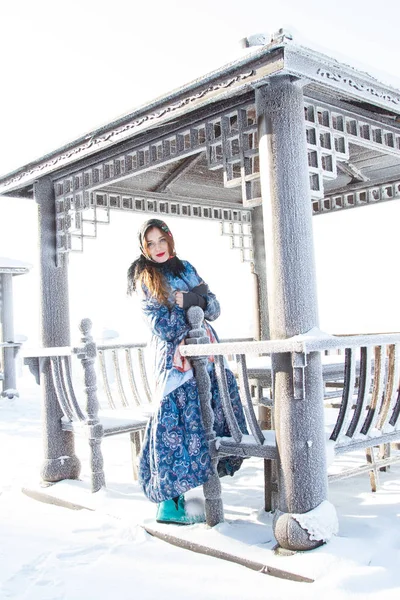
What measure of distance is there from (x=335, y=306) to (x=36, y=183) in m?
32.1

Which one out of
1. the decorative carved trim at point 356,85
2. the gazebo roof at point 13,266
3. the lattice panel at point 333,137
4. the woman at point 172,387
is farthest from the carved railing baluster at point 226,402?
the gazebo roof at point 13,266

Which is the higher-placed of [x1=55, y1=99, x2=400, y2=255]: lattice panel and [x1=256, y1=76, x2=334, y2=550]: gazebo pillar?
[x1=55, y1=99, x2=400, y2=255]: lattice panel

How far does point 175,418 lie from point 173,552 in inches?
32.2

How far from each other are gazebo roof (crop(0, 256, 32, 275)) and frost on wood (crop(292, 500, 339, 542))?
11469 millimetres

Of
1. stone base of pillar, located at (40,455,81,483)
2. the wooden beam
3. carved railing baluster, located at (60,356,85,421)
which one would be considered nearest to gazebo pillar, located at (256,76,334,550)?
the wooden beam

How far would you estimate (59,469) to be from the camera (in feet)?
18.5

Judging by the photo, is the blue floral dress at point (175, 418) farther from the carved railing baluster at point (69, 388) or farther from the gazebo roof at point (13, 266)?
Result: the gazebo roof at point (13, 266)

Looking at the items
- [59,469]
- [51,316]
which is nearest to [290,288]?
[51,316]

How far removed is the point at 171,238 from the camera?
438 centimetres

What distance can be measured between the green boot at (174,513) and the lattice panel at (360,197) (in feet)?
15.0

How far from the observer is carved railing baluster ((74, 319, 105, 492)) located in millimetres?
5047

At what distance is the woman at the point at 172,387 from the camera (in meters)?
4.01

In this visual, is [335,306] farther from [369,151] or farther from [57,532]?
[57,532]

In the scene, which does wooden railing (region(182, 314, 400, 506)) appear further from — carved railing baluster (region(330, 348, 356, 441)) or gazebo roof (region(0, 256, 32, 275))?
gazebo roof (region(0, 256, 32, 275))
